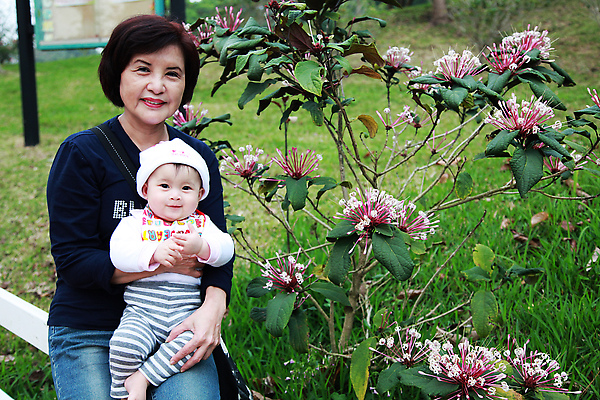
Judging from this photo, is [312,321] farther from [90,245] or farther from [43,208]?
[43,208]

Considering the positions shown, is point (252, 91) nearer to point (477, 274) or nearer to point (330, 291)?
point (330, 291)

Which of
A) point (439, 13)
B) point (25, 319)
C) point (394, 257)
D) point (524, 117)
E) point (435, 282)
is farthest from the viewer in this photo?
point (439, 13)

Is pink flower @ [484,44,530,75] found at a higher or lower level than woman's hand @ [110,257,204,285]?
higher

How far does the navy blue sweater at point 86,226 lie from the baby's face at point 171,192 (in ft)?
0.51

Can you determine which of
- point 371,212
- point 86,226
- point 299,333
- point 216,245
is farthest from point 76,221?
point 371,212

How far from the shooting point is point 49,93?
11289mm

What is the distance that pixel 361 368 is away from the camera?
1.71 m

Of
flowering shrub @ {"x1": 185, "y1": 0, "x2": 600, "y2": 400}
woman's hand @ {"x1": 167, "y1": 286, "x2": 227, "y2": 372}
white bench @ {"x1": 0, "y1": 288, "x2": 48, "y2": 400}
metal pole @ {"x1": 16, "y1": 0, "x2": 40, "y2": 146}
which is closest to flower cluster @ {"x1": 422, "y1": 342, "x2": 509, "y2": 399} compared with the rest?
flowering shrub @ {"x1": 185, "y1": 0, "x2": 600, "y2": 400}

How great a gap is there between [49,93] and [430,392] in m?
12.0

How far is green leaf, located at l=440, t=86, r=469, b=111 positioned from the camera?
148cm

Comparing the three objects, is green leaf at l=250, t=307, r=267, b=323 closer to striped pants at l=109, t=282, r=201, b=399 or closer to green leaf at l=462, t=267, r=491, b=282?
striped pants at l=109, t=282, r=201, b=399

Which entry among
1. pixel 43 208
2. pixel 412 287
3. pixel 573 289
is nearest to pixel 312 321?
pixel 412 287

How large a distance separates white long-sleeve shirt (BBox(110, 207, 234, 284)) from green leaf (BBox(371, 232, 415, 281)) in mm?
568

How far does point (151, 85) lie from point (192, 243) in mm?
582
